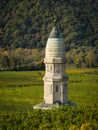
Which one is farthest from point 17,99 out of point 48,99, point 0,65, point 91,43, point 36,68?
point 91,43

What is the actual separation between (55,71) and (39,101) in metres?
19.2

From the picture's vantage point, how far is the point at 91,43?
174m

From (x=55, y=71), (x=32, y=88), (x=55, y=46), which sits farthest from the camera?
(x=32, y=88)

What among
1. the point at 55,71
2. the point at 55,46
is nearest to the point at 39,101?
the point at 55,71

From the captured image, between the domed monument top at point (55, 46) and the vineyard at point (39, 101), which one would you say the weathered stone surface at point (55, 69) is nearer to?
the domed monument top at point (55, 46)

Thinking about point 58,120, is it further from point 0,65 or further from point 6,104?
point 0,65

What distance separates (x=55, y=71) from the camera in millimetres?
38531

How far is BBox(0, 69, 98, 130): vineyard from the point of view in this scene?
3712cm

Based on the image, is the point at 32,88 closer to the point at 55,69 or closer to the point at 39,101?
the point at 39,101

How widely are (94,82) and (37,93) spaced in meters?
12.4

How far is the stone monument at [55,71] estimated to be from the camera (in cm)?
3825

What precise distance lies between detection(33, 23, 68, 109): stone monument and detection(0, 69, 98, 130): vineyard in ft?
2.80

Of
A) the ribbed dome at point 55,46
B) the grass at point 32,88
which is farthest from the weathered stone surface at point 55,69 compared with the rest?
the grass at point 32,88

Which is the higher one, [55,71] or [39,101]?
[55,71]
